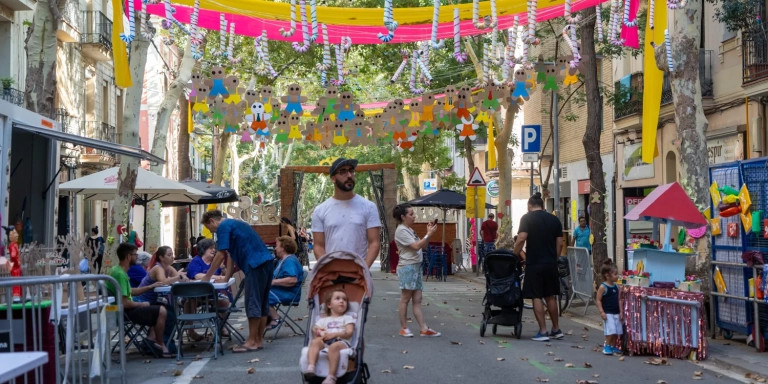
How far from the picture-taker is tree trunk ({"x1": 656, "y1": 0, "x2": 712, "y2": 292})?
48.1 feet

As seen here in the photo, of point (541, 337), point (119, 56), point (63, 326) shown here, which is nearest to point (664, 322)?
point (541, 337)

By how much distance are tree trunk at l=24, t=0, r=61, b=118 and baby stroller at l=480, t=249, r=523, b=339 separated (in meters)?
6.93

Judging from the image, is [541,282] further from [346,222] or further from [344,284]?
[344,284]

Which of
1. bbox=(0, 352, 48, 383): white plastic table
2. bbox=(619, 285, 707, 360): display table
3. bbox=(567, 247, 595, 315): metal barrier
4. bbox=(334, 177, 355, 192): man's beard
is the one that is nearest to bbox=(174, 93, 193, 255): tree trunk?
bbox=(567, 247, 595, 315): metal barrier

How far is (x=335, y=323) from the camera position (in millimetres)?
8414

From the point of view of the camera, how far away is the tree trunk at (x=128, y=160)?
1886 cm

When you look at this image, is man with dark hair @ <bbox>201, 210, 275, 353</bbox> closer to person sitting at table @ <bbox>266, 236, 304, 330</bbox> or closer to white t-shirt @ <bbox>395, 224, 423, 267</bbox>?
person sitting at table @ <bbox>266, 236, 304, 330</bbox>

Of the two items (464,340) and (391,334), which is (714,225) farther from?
(391,334)

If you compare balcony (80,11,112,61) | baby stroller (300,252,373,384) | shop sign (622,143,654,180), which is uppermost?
balcony (80,11,112,61)

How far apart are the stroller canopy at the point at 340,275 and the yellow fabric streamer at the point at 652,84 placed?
255 inches

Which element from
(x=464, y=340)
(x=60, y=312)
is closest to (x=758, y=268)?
(x=464, y=340)

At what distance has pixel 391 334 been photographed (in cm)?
1411

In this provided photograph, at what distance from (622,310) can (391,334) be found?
341 centimetres

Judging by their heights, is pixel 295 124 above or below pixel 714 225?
above
